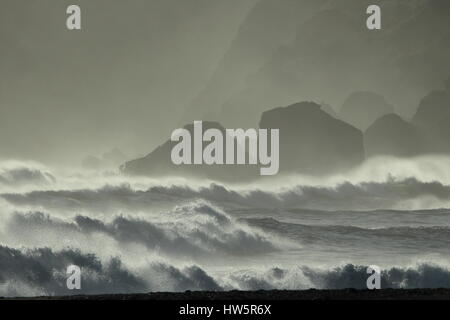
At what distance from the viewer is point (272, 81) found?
46062mm

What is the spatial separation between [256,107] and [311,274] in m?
17.9

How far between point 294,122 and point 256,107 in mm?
6527

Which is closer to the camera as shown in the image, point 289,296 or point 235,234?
point 289,296

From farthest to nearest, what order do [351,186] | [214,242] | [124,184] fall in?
[351,186]
[124,184]
[214,242]

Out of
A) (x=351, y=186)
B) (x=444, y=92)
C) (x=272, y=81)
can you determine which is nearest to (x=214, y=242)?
(x=351, y=186)

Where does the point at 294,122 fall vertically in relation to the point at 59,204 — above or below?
above

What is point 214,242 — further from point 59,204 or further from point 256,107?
point 256,107

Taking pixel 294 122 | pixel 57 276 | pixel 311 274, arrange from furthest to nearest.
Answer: pixel 294 122, pixel 311 274, pixel 57 276

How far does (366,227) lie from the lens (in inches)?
1273
